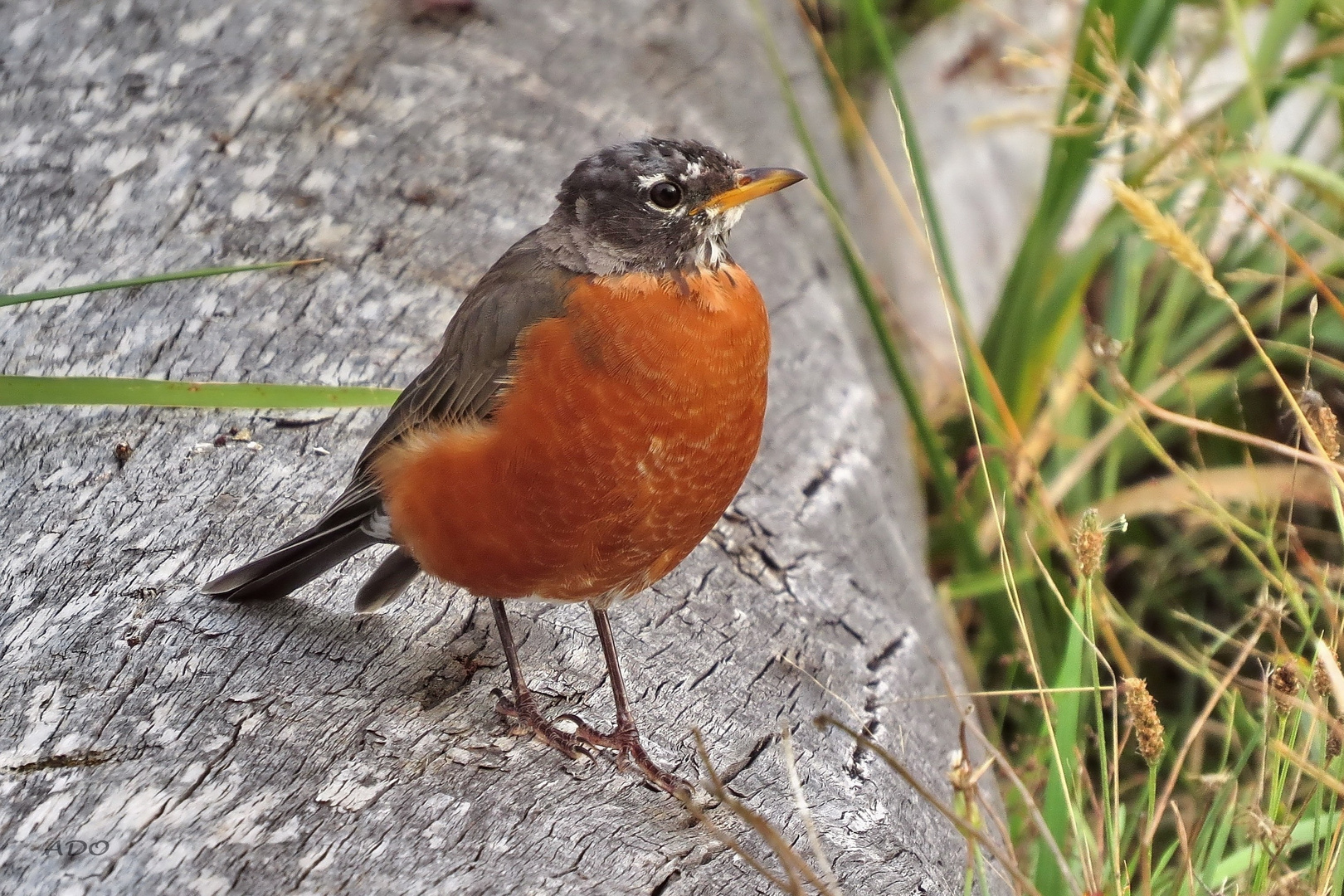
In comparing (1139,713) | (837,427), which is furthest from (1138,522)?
(1139,713)

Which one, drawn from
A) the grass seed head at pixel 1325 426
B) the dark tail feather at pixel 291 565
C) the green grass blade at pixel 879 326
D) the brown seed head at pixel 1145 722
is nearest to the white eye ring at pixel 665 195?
the green grass blade at pixel 879 326

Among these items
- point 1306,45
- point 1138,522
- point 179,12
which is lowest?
point 1138,522

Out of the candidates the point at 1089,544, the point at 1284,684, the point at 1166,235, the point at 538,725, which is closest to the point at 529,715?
the point at 538,725

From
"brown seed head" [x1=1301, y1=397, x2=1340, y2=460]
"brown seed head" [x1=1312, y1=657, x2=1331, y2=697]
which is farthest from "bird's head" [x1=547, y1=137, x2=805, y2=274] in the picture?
"brown seed head" [x1=1312, y1=657, x2=1331, y2=697]

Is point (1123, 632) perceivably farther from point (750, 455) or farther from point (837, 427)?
point (750, 455)

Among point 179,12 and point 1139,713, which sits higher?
point 1139,713

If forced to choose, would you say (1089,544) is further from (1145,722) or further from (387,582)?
(387,582)

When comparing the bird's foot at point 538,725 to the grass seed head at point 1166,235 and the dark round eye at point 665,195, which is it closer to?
the dark round eye at point 665,195
